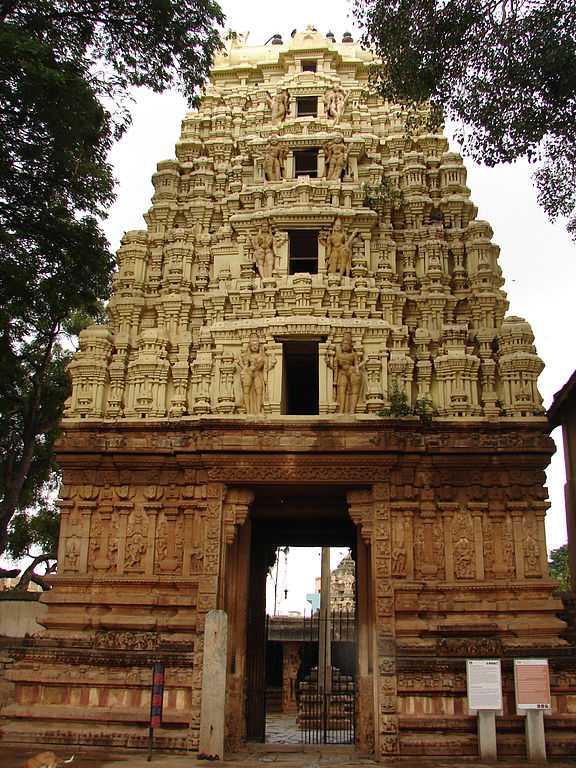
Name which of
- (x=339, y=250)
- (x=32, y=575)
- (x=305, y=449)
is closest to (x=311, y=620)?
(x=305, y=449)

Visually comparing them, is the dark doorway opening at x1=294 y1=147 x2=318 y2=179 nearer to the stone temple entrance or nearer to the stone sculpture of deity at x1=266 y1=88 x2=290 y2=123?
the stone sculpture of deity at x1=266 y1=88 x2=290 y2=123

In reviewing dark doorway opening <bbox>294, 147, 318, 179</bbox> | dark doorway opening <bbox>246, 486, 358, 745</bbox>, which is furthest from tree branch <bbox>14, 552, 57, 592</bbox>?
dark doorway opening <bbox>294, 147, 318, 179</bbox>

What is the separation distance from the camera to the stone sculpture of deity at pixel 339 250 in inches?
616

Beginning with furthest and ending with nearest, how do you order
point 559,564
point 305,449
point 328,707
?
1. point 559,564
2. point 328,707
3. point 305,449

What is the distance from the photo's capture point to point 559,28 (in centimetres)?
1128

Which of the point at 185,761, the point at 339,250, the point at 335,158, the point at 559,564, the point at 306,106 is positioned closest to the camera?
the point at 185,761

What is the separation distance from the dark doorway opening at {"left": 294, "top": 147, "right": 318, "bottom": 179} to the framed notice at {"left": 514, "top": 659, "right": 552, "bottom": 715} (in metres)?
11.2

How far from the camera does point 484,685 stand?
1145 centimetres

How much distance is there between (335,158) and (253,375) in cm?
579

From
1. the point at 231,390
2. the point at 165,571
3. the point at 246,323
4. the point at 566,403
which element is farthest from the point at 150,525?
the point at 566,403

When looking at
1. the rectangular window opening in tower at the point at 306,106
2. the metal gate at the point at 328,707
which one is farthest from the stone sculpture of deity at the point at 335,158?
the metal gate at the point at 328,707

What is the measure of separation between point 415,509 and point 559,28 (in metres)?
8.12

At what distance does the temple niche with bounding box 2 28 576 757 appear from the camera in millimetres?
12477

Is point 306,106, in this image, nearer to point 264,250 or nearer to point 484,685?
point 264,250
